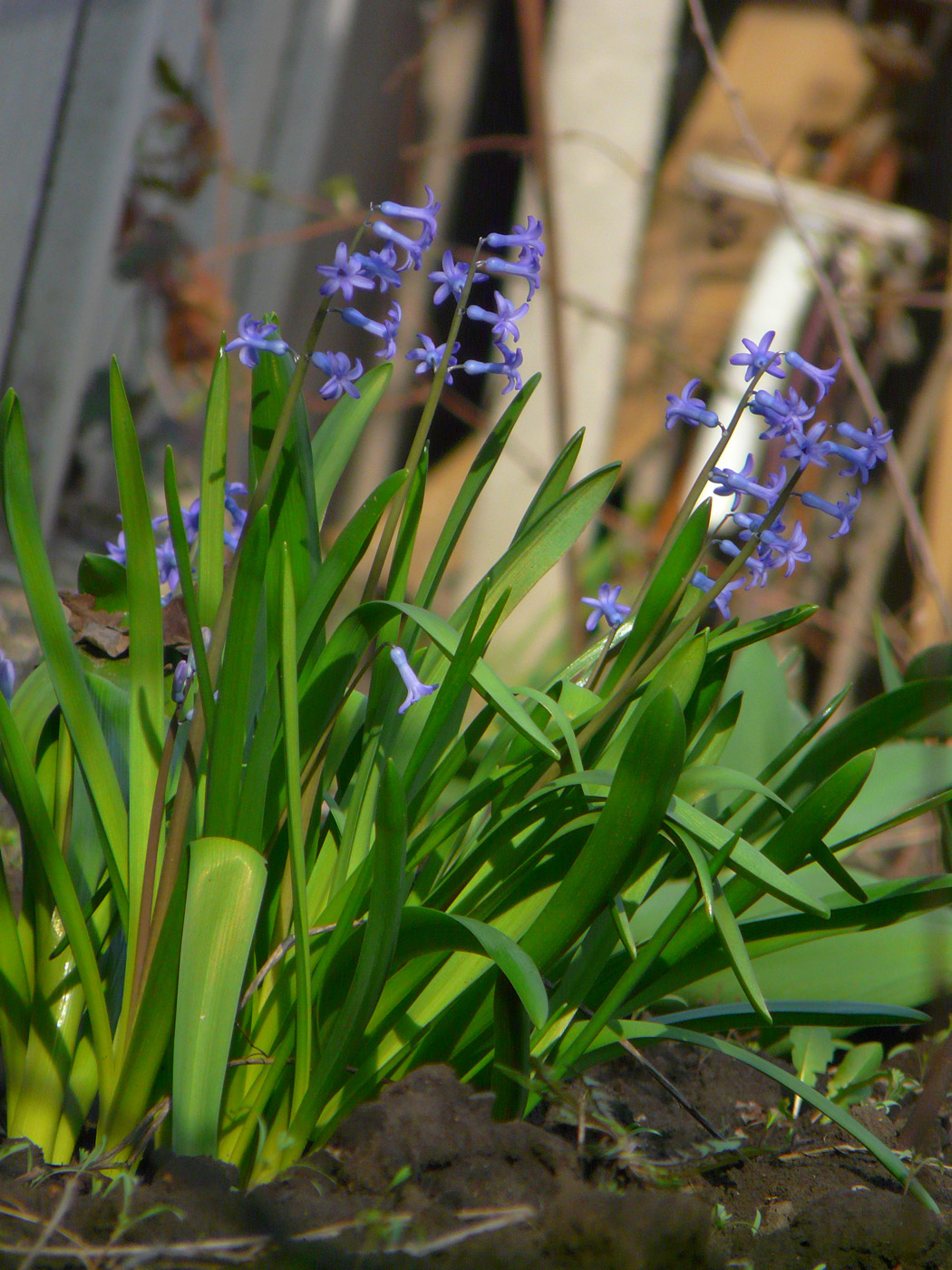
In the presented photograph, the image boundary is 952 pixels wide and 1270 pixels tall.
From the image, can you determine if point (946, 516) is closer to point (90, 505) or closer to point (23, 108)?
point (90, 505)

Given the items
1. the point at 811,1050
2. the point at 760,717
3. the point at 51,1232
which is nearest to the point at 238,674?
the point at 51,1232

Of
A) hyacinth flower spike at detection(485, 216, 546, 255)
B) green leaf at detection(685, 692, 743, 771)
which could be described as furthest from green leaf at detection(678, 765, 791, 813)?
hyacinth flower spike at detection(485, 216, 546, 255)

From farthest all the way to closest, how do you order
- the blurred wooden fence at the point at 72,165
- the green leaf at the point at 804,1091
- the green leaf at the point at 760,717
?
the blurred wooden fence at the point at 72,165
the green leaf at the point at 760,717
the green leaf at the point at 804,1091

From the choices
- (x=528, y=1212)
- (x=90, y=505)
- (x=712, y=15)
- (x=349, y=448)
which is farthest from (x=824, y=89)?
(x=528, y=1212)

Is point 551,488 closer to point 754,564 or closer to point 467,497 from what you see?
point 467,497

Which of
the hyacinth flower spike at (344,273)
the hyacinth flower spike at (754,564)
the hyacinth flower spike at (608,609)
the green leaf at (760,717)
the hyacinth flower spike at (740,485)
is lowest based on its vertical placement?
the green leaf at (760,717)

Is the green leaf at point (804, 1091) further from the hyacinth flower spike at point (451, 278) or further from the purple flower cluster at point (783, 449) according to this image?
the hyacinth flower spike at point (451, 278)

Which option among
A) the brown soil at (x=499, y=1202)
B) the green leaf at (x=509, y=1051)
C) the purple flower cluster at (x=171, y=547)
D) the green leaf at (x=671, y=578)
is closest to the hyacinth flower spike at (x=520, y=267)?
the green leaf at (x=671, y=578)
